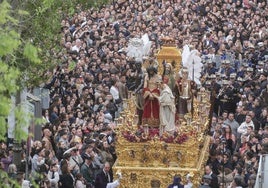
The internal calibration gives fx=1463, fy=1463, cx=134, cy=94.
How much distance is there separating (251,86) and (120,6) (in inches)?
585

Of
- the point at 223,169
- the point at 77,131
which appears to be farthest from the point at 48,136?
the point at 223,169

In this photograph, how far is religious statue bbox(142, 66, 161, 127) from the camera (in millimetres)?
36344

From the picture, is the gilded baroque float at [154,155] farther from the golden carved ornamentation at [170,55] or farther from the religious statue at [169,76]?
the golden carved ornamentation at [170,55]

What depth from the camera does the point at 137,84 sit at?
39.2 m

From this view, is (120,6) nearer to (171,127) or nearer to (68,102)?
(68,102)

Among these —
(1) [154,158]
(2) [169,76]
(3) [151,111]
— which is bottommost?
(1) [154,158]

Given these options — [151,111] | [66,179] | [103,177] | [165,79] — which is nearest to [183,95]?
[165,79]

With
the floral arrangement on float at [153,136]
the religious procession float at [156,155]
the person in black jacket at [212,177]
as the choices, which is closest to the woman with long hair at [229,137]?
the religious procession float at [156,155]

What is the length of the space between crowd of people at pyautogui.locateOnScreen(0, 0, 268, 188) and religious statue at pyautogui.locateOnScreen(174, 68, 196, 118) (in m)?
0.23

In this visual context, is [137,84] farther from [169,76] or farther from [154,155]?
[154,155]

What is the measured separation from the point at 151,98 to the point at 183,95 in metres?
1.67

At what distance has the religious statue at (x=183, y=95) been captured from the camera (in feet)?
124

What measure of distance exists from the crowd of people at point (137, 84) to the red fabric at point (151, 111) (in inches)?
10.4

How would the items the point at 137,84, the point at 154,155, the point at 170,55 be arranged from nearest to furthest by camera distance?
the point at 154,155 < the point at 137,84 < the point at 170,55
